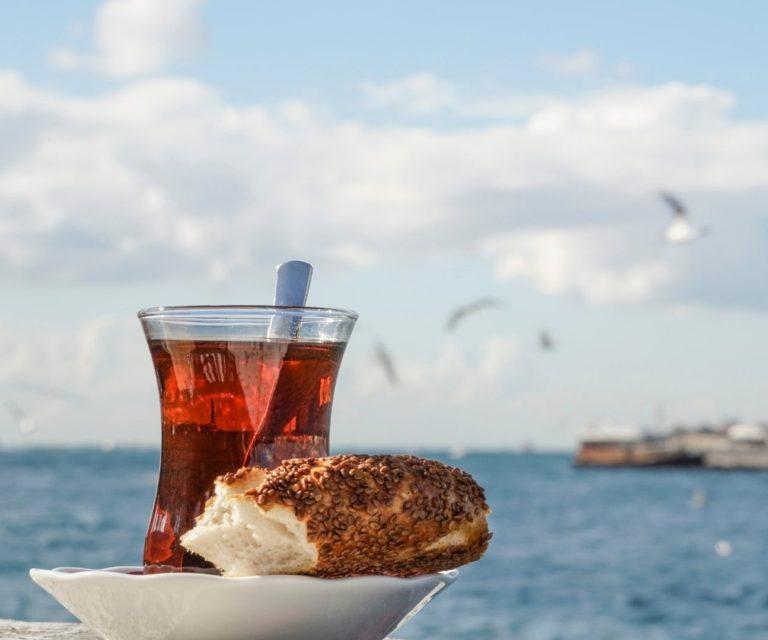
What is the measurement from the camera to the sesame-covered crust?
2193 millimetres

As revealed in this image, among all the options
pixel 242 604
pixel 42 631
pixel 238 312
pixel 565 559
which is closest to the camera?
pixel 242 604

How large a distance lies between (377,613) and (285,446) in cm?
47

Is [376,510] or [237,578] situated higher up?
[376,510]

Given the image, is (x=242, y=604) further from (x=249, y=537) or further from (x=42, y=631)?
(x=42, y=631)

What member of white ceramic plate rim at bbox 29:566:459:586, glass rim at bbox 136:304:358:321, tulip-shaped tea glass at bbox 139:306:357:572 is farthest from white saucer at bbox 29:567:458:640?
glass rim at bbox 136:304:358:321

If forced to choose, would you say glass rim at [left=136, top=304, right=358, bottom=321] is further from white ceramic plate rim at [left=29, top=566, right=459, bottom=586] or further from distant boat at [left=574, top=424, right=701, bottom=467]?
distant boat at [left=574, top=424, right=701, bottom=467]

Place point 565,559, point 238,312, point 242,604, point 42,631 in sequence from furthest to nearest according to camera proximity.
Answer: point 565,559 → point 42,631 → point 238,312 → point 242,604

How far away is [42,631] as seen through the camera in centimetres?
292

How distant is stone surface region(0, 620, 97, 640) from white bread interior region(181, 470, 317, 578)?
683 mm

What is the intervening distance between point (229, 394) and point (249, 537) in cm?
44

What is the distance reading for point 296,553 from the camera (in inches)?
86.9

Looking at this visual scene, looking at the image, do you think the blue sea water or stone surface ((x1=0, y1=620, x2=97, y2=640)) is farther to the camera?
the blue sea water

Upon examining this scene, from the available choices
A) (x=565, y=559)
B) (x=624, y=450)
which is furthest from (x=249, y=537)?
(x=624, y=450)

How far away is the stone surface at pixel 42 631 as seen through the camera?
282 cm
